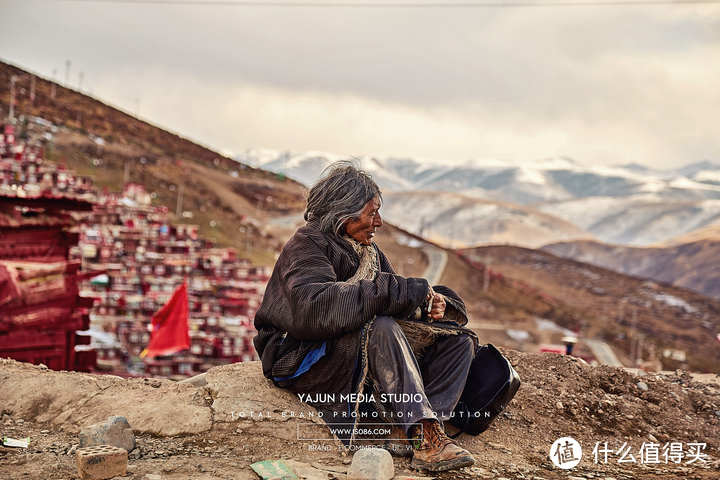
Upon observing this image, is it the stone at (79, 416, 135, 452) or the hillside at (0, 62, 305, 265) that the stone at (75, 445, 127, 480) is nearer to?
the stone at (79, 416, 135, 452)

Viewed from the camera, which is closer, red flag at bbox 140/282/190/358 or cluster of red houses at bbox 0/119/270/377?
cluster of red houses at bbox 0/119/270/377

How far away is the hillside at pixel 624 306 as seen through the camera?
103ft

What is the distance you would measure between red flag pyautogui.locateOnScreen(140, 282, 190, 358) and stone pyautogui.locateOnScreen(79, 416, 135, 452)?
326 inches

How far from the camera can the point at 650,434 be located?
13.0ft

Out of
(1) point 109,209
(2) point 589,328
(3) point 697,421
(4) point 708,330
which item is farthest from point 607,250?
(3) point 697,421

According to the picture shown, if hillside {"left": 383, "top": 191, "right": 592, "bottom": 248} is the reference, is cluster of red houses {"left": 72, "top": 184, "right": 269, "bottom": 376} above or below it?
below

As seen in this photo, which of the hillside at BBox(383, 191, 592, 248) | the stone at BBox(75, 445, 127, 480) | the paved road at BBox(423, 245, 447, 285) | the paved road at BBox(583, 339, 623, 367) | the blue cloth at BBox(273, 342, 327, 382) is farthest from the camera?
the hillside at BBox(383, 191, 592, 248)

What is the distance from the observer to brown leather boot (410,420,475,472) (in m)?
2.87

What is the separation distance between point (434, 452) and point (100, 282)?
1427 centimetres

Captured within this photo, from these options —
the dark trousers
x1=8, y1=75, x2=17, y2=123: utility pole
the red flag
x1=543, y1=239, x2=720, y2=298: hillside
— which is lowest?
the red flag

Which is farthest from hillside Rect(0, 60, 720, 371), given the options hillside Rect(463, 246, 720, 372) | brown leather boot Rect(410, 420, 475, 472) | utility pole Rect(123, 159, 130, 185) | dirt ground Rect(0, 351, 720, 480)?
brown leather boot Rect(410, 420, 475, 472)

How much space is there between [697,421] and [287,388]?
8.63ft

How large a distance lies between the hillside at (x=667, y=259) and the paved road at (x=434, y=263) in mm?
36362

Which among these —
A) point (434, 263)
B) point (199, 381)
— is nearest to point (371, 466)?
point (199, 381)
